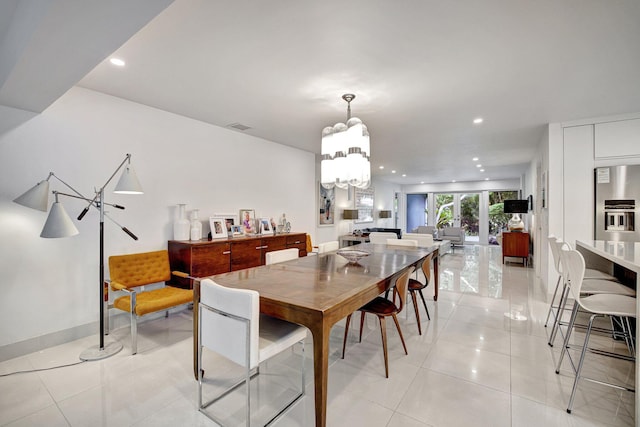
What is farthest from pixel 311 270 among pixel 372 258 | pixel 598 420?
pixel 598 420

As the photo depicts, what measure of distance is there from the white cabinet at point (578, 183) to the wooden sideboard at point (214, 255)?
4204 millimetres

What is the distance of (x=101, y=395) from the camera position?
2.02 meters

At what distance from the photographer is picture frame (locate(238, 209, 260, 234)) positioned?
454cm

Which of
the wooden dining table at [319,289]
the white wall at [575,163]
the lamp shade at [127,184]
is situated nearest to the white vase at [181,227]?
the lamp shade at [127,184]

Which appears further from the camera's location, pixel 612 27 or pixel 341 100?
pixel 341 100

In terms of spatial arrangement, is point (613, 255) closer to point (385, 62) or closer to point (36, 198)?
point (385, 62)

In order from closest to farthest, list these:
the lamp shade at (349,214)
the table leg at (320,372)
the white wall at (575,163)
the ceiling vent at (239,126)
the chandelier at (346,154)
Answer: the table leg at (320,372) < the chandelier at (346,154) < the white wall at (575,163) < the ceiling vent at (239,126) < the lamp shade at (349,214)

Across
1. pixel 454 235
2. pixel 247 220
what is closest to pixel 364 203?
pixel 454 235

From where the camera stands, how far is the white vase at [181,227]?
11.8 feet

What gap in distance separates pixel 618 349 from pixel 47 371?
492cm

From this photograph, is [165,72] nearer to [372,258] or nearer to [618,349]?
[372,258]

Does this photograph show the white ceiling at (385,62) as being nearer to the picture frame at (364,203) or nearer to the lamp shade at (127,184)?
the lamp shade at (127,184)

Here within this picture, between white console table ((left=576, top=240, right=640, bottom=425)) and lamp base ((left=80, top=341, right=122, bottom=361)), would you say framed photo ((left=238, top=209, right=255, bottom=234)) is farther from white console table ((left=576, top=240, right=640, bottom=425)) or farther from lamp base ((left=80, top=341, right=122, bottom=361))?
white console table ((left=576, top=240, right=640, bottom=425))

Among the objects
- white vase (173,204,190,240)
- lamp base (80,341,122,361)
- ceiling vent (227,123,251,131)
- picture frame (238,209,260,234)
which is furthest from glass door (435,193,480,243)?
lamp base (80,341,122,361)
